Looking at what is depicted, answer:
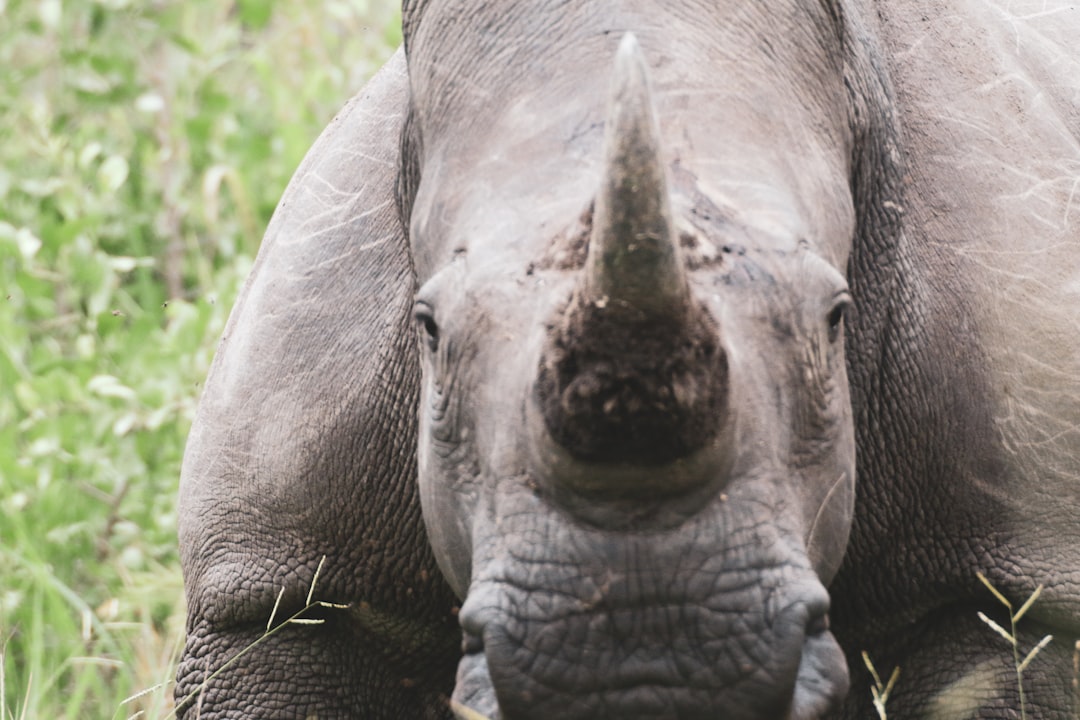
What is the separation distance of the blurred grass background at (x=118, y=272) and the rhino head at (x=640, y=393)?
1424mm

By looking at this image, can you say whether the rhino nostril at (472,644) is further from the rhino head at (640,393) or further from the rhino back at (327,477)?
the rhino back at (327,477)

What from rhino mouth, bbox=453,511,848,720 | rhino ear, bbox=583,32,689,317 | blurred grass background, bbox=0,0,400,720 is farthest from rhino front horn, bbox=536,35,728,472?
blurred grass background, bbox=0,0,400,720

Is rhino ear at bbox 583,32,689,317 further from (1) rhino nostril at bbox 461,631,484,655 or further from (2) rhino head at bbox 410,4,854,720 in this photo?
(1) rhino nostril at bbox 461,631,484,655

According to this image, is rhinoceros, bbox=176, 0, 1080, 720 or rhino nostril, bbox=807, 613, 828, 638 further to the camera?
rhino nostril, bbox=807, 613, 828, 638

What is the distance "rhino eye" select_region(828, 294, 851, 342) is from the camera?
274 cm

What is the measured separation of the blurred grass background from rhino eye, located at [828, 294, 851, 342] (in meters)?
1.66

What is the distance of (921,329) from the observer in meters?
3.30

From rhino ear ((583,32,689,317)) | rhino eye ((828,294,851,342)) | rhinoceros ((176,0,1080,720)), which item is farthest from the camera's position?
rhino eye ((828,294,851,342))

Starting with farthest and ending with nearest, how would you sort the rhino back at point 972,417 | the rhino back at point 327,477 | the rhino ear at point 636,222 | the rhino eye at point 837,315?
the rhino back at point 327,477, the rhino back at point 972,417, the rhino eye at point 837,315, the rhino ear at point 636,222

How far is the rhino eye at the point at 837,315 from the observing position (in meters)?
2.74

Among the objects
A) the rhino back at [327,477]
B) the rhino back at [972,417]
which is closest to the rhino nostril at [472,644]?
the rhino back at [327,477]

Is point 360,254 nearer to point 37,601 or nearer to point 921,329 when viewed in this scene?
point 921,329

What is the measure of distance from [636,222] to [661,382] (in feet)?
0.64

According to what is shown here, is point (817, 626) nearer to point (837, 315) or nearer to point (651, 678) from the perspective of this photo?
point (651, 678)
